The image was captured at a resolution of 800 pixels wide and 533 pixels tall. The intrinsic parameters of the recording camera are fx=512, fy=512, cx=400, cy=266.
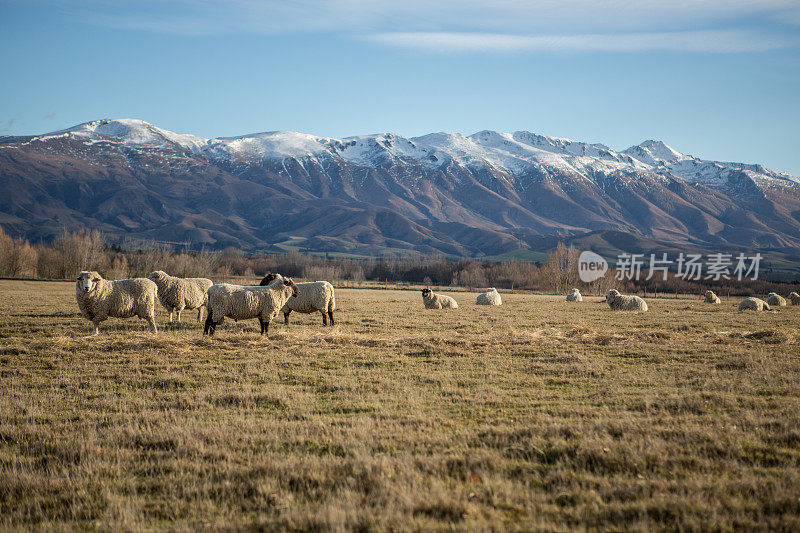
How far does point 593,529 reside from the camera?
5.32 metres

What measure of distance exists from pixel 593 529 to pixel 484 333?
652 inches

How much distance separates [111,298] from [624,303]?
33493 millimetres

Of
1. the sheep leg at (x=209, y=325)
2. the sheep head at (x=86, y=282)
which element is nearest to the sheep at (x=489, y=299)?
the sheep leg at (x=209, y=325)

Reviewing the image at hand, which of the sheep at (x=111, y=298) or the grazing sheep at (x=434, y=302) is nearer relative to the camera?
the sheep at (x=111, y=298)

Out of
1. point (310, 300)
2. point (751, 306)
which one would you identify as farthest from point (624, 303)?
point (310, 300)

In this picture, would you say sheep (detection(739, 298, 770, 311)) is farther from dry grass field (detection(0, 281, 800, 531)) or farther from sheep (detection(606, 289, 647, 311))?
dry grass field (detection(0, 281, 800, 531))

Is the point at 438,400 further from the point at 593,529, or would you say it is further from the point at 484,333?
the point at 484,333

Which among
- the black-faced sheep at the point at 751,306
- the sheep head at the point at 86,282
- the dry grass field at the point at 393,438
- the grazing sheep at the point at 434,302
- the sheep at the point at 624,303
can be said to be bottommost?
the dry grass field at the point at 393,438

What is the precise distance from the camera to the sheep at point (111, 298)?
61.0ft

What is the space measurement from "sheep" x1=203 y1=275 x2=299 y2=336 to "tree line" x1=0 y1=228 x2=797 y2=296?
2571 inches

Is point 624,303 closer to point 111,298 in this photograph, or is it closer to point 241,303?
point 241,303

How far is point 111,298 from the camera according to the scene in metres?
19.3

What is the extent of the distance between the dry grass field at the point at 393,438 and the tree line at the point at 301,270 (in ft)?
237

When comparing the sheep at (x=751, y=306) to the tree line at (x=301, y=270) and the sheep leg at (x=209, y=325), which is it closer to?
the sheep leg at (x=209, y=325)
